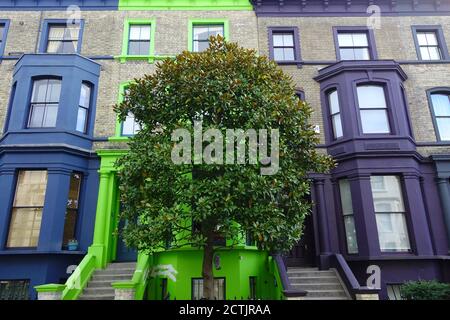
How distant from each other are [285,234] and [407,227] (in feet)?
18.8

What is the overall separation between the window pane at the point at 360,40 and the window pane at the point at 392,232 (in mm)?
7297

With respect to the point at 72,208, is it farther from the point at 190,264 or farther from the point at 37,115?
the point at 190,264

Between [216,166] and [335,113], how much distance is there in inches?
278

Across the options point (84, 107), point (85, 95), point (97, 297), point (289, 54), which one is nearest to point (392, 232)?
point (289, 54)

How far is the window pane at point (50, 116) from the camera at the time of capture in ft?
39.8

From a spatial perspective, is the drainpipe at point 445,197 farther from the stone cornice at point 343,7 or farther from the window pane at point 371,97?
the stone cornice at point 343,7

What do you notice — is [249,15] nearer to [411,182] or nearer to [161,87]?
[161,87]

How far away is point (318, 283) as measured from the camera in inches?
408

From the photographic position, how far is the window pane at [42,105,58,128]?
12.1 meters

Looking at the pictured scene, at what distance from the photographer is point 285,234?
804cm

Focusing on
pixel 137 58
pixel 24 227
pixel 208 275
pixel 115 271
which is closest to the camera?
pixel 208 275

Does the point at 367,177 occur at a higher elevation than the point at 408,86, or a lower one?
lower
